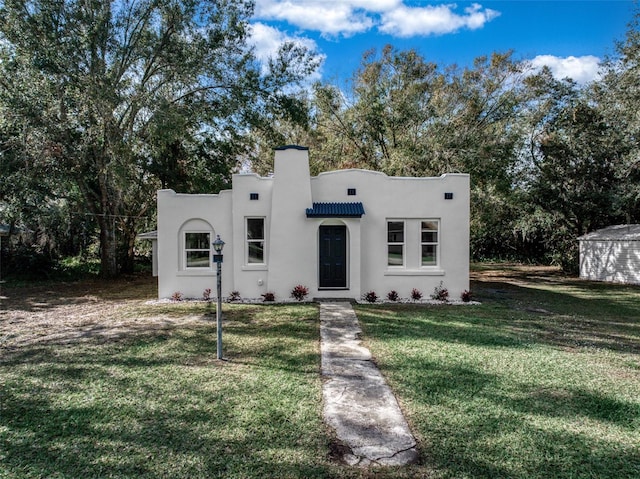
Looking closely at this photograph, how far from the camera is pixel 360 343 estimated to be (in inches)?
268

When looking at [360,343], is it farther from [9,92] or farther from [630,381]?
[9,92]

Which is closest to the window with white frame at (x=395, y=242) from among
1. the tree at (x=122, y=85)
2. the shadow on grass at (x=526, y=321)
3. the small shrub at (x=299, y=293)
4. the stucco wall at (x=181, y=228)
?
the shadow on grass at (x=526, y=321)

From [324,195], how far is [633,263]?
555 inches

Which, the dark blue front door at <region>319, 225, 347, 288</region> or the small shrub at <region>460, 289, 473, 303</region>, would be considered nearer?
the small shrub at <region>460, 289, 473, 303</region>

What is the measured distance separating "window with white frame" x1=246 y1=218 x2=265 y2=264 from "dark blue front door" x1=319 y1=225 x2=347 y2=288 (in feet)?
6.10

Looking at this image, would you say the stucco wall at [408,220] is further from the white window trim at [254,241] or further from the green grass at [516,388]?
the white window trim at [254,241]

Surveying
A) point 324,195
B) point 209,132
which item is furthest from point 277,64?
point 324,195

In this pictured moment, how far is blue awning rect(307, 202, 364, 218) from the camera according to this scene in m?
10.8

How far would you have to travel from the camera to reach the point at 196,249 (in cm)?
1179

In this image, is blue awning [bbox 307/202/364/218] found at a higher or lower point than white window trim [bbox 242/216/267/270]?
higher

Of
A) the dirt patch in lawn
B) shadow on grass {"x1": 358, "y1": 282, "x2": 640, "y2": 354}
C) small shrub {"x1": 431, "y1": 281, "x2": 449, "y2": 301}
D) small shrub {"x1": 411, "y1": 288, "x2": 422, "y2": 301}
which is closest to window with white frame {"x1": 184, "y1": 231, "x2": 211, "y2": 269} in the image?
the dirt patch in lawn

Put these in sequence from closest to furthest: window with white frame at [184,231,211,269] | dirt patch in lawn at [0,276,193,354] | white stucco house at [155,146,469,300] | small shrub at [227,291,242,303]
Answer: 1. dirt patch in lawn at [0,276,193,354]
2. white stucco house at [155,146,469,300]
3. small shrub at [227,291,242,303]
4. window with white frame at [184,231,211,269]

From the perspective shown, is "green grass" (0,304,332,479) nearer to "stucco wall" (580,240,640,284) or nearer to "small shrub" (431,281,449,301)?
"small shrub" (431,281,449,301)

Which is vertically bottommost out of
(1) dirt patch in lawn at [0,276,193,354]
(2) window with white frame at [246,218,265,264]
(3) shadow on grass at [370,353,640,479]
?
(3) shadow on grass at [370,353,640,479]
